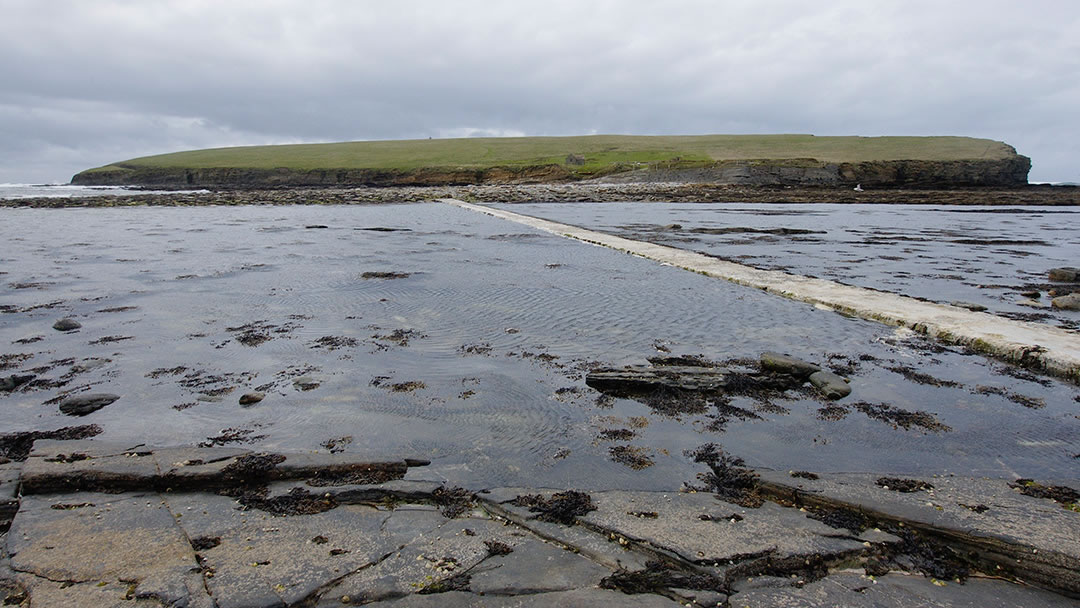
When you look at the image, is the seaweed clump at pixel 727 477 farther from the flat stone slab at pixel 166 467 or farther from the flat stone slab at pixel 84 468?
the flat stone slab at pixel 84 468

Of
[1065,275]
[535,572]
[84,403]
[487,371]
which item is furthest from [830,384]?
[1065,275]

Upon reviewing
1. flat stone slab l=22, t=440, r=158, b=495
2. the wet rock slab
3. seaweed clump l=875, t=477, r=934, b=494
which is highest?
flat stone slab l=22, t=440, r=158, b=495

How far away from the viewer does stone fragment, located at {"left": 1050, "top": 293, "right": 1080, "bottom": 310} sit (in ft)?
37.1

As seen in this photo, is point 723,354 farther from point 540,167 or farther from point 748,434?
point 540,167

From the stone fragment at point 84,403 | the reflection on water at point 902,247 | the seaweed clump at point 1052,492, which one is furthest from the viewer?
the reflection on water at point 902,247

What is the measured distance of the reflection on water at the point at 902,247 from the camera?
43.9 feet

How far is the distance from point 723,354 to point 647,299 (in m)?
3.57

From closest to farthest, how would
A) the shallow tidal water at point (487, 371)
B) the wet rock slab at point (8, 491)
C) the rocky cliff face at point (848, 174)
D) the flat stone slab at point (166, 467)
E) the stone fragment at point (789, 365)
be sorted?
the wet rock slab at point (8, 491) → the flat stone slab at point (166, 467) → the shallow tidal water at point (487, 371) → the stone fragment at point (789, 365) → the rocky cliff face at point (848, 174)

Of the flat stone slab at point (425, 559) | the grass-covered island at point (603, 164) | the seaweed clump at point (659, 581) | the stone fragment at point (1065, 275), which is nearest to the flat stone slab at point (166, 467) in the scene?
the flat stone slab at point (425, 559)

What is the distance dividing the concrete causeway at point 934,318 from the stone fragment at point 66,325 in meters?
Result: 11.8

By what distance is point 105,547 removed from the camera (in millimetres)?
3734

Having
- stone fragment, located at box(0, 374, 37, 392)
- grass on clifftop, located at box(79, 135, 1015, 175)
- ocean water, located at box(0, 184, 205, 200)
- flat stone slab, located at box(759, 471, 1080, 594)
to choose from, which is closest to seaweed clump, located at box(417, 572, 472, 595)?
flat stone slab, located at box(759, 471, 1080, 594)

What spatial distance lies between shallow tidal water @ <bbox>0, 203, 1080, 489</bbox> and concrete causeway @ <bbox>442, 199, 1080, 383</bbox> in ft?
1.15

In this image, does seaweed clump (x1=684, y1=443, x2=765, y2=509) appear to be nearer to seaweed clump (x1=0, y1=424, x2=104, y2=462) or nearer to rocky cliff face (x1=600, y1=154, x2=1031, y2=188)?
seaweed clump (x1=0, y1=424, x2=104, y2=462)
